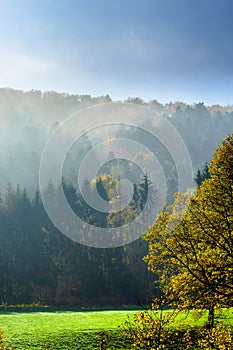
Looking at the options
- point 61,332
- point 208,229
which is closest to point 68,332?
point 61,332

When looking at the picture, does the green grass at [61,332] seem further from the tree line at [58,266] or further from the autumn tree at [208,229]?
the tree line at [58,266]

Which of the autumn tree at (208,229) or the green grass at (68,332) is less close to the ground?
the autumn tree at (208,229)

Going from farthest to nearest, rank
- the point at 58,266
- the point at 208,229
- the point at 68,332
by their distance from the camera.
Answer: the point at 58,266, the point at 68,332, the point at 208,229

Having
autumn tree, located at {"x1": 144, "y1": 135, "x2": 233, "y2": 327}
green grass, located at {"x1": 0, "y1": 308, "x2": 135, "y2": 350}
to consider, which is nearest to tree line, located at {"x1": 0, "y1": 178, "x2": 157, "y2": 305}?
green grass, located at {"x1": 0, "y1": 308, "x2": 135, "y2": 350}

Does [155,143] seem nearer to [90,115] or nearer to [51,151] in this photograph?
[90,115]

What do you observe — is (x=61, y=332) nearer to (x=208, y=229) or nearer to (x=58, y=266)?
(x=208, y=229)

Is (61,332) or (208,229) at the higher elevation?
(208,229)

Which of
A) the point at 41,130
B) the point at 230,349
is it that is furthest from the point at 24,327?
the point at 41,130

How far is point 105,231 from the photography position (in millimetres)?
71062

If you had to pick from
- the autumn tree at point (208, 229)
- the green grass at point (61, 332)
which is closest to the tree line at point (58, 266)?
the green grass at point (61, 332)

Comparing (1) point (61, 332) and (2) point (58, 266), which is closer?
(1) point (61, 332)

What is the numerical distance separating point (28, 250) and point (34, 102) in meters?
141

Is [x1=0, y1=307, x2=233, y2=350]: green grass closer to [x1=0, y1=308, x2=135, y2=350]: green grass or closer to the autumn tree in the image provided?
[x1=0, y1=308, x2=135, y2=350]: green grass

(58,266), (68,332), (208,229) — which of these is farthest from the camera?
(58,266)
